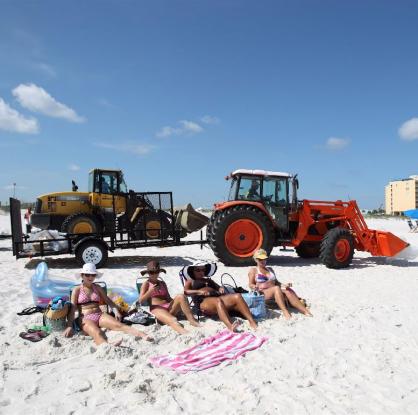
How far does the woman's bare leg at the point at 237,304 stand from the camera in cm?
471

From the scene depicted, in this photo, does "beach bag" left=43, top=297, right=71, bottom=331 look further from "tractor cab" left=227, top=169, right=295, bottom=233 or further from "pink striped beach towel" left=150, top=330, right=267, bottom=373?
"tractor cab" left=227, top=169, right=295, bottom=233

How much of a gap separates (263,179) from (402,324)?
16.8ft

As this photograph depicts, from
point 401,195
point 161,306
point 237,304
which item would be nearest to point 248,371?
point 237,304

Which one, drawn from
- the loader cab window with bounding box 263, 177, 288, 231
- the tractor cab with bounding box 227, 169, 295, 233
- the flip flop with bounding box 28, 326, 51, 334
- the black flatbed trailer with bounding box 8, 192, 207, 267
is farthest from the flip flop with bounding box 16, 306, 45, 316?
the loader cab window with bounding box 263, 177, 288, 231

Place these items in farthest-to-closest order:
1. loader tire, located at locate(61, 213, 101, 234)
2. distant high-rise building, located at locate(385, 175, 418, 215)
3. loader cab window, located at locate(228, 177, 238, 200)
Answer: distant high-rise building, located at locate(385, 175, 418, 215)
loader tire, located at locate(61, 213, 101, 234)
loader cab window, located at locate(228, 177, 238, 200)

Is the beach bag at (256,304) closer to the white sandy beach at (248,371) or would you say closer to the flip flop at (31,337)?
the white sandy beach at (248,371)

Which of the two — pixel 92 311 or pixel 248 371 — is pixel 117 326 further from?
pixel 248 371

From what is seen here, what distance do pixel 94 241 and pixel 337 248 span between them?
5.23 meters

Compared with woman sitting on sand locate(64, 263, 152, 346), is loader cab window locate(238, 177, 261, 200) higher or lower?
higher

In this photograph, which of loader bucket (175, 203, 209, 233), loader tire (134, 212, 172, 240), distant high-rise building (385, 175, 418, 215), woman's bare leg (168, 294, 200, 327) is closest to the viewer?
woman's bare leg (168, 294, 200, 327)

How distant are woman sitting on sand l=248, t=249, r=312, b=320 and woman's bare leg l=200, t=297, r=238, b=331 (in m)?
0.76

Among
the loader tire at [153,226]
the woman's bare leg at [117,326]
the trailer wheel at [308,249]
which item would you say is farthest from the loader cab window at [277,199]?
the woman's bare leg at [117,326]

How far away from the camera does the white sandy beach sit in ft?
9.50

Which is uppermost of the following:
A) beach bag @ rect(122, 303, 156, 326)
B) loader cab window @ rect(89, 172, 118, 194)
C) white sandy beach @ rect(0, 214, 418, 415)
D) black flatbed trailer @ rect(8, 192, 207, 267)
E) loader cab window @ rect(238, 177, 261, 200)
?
loader cab window @ rect(89, 172, 118, 194)
